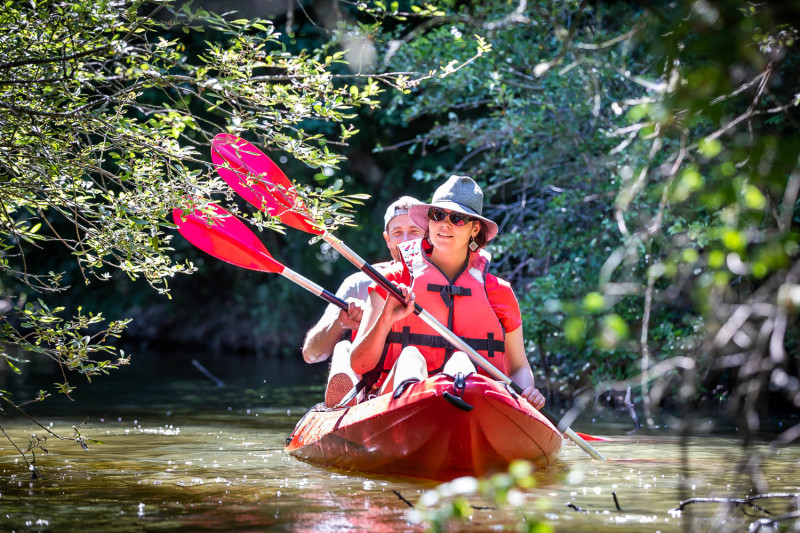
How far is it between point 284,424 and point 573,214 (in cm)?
319

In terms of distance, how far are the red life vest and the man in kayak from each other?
485 millimetres

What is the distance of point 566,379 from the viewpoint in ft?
26.9

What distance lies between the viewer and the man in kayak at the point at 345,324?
17.3 feet

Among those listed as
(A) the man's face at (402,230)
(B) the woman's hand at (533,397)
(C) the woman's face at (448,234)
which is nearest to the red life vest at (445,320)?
(C) the woman's face at (448,234)

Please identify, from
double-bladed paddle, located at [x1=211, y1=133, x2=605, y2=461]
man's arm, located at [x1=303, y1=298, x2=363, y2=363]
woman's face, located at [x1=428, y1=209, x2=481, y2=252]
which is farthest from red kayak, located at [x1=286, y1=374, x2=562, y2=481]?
man's arm, located at [x1=303, y1=298, x2=363, y2=363]

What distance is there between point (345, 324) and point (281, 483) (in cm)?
144

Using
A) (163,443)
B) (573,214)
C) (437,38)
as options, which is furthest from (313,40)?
(163,443)

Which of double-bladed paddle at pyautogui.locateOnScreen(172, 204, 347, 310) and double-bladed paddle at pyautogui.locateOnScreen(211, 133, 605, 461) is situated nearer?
double-bladed paddle at pyautogui.locateOnScreen(211, 133, 605, 461)

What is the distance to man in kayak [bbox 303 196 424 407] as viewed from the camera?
527 centimetres

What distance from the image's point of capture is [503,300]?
193 inches

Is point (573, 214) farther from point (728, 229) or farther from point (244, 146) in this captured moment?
point (728, 229)

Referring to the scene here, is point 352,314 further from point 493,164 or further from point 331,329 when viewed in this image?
point 493,164

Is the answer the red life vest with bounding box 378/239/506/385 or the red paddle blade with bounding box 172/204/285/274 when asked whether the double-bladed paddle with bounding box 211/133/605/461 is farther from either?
the red paddle blade with bounding box 172/204/285/274

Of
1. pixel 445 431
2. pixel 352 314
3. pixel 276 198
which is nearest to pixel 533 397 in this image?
pixel 445 431
